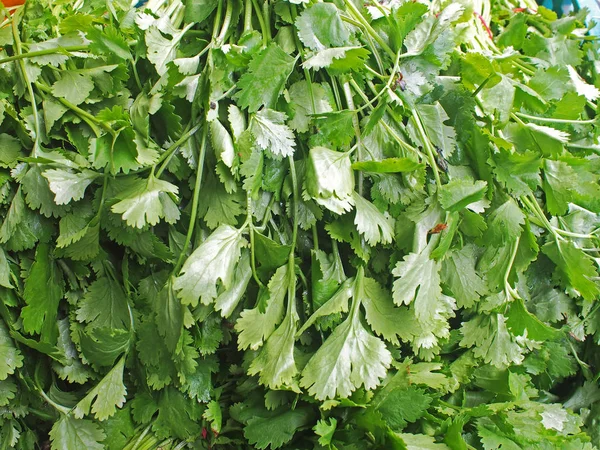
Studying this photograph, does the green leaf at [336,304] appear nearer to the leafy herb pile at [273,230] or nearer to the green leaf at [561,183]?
the leafy herb pile at [273,230]

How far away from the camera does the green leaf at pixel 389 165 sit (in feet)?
2.41

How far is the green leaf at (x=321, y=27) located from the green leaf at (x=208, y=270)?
32 centimetres

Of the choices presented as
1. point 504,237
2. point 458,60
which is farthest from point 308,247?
point 458,60

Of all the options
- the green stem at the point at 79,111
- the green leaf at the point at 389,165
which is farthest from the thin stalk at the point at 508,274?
the green stem at the point at 79,111

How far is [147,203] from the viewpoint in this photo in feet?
2.44

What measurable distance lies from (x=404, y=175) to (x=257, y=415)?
16.8 inches

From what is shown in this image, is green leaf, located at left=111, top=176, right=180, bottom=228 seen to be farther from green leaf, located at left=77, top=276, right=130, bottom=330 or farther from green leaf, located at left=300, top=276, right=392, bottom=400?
green leaf, located at left=300, top=276, right=392, bottom=400

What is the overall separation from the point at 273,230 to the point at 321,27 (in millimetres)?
317

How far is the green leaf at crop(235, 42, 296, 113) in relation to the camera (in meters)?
0.76

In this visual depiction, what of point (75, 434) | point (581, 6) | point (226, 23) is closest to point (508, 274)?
point (226, 23)

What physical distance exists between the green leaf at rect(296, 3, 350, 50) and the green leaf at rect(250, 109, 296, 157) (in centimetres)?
13

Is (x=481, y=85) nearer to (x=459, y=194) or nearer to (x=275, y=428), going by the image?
(x=459, y=194)

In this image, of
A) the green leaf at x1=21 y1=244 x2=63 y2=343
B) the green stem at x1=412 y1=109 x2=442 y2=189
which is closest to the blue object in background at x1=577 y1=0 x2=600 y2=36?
the green stem at x1=412 y1=109 x2=442 y2=189

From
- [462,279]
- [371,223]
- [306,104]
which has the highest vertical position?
[306,104]
